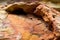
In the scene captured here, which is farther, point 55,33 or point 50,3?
point 50,3

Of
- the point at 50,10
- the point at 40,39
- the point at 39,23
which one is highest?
the point at 50,10

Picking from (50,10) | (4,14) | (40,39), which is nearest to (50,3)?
(50,10)

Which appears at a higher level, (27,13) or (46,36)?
(27,13)

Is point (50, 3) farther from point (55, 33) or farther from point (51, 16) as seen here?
point (55, 33)

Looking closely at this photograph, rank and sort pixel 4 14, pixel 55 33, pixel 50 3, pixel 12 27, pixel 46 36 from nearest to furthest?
pixel 55 33 < pixel 46 36 < pixel 12 27 < pixel 4 14 < pixel 50 3

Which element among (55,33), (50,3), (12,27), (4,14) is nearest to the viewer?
(55,33)

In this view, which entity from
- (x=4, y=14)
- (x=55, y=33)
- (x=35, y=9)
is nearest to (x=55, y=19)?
(x=55, y=33)

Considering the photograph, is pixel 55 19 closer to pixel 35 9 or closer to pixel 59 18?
pixel 59 18
